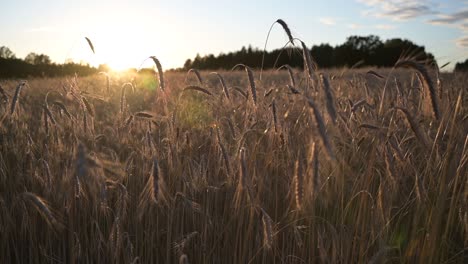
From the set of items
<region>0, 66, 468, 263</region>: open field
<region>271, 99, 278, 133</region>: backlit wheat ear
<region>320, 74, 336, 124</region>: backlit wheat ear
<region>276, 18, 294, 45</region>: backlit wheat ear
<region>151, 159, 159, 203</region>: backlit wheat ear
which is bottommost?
<region>0, 66, 468, 263</region>: open field

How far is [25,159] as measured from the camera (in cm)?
266

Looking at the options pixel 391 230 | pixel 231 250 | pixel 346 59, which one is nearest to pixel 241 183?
pixel 231 250

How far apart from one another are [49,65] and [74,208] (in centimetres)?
3105

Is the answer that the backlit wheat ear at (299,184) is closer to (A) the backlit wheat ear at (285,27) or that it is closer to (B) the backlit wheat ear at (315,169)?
(B) the backlit wheat ear at (315,169)

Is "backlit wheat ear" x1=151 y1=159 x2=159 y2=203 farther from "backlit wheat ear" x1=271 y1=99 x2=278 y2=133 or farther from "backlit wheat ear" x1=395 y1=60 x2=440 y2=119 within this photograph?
"backlit wheat ear" x1=395 y1=60 x2=440 y2=119

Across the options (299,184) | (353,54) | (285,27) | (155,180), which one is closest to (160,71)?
(285,27)

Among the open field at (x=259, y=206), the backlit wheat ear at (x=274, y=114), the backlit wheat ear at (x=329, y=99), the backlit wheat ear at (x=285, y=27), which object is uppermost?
the backlit wheat ear at (x=285, y=27)

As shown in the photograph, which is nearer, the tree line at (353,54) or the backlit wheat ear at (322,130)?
the backlit wheat ear at (322,130)

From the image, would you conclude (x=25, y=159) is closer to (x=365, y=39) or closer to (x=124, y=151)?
(x=124, y=151)

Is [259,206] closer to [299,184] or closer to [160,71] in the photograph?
[299,184]

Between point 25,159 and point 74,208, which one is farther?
point 25,159

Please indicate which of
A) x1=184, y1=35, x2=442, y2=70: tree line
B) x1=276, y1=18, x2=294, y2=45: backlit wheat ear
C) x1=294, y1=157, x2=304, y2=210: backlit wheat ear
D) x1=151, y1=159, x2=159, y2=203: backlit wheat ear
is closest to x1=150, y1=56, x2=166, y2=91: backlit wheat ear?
x1=276, y1=18, x2=294, y2=45: backlit wheat ear

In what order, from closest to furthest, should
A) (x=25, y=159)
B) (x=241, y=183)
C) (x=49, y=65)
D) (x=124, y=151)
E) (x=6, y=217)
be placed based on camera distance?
(x=241, y=183), (x=6, y=217), (x=25, y=159), (x=124, y=151), (x=49, y=65)

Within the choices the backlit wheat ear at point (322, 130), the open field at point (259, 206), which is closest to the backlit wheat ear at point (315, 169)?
the open field at point (259, 206)
